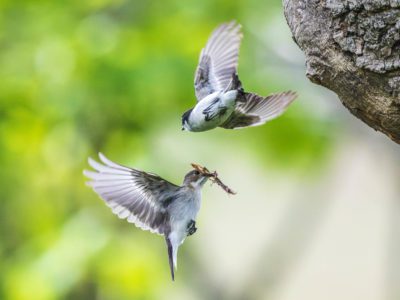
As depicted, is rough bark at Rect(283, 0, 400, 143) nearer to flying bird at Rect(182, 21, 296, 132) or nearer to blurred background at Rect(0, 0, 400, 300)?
flying bird at Rect(182, 21, 296, 132)

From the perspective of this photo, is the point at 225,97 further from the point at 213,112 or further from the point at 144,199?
the point at 144,199

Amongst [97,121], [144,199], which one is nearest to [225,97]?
[144,199]

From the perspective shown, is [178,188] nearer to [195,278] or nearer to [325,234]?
[195,278]

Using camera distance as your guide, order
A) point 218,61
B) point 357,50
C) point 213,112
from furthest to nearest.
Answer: point 218,61 < point 357,50 < point 213,112

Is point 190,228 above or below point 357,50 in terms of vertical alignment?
below

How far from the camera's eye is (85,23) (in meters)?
7.12

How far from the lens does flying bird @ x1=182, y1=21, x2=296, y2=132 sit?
2.38 meters

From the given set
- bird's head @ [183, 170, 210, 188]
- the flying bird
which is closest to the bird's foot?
bird's head @ [183, 170, 210, 188]

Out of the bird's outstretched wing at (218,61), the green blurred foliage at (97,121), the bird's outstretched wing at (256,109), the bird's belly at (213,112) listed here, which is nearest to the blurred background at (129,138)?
the green blurred foliage at (97,121)

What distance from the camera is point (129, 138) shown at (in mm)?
6973

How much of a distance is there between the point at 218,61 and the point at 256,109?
263mm

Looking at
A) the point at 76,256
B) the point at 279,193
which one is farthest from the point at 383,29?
the point at 279,193

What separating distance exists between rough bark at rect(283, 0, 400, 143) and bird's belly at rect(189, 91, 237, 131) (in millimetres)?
421

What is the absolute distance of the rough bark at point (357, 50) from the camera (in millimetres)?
2518
